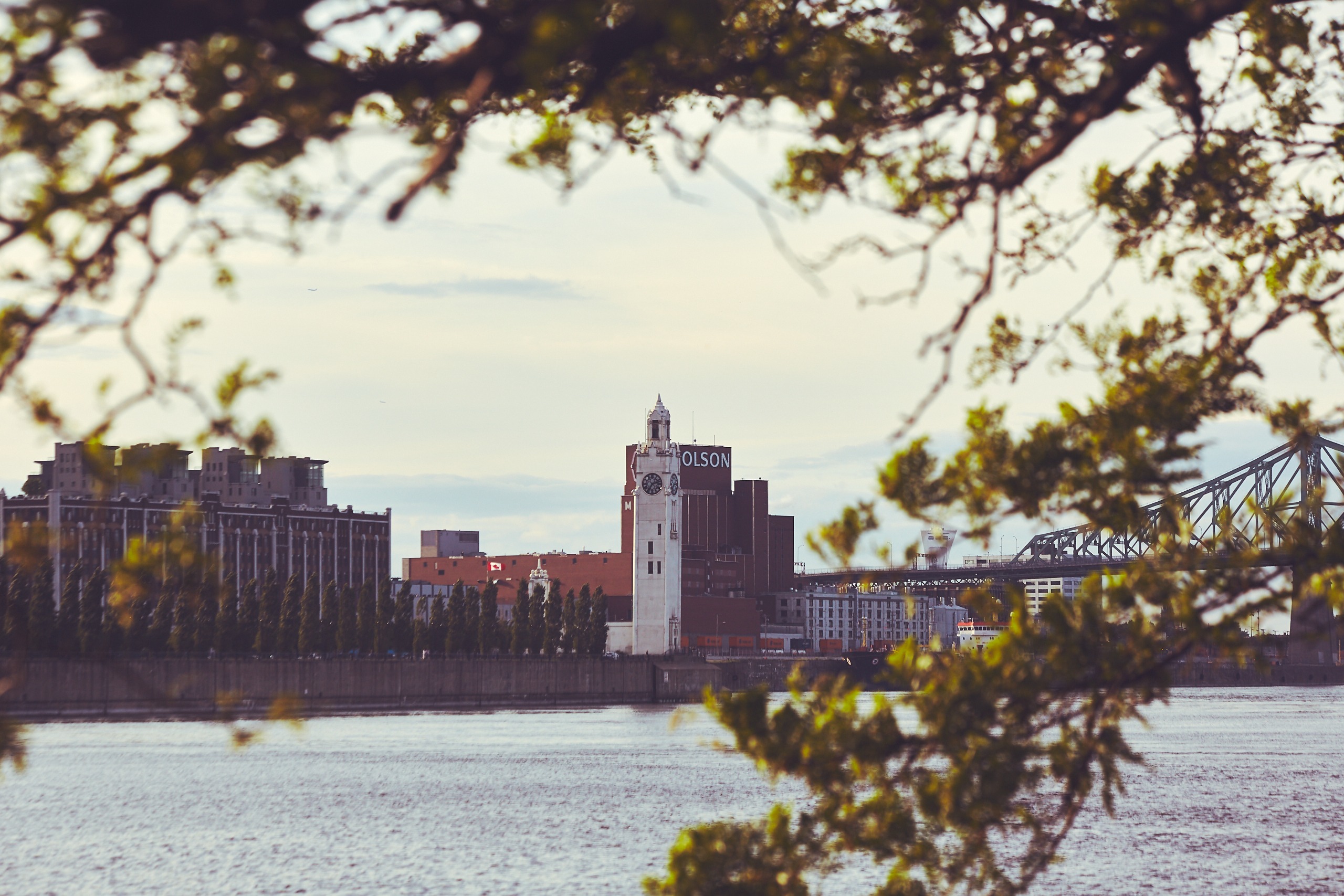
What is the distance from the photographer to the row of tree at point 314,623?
217 feet

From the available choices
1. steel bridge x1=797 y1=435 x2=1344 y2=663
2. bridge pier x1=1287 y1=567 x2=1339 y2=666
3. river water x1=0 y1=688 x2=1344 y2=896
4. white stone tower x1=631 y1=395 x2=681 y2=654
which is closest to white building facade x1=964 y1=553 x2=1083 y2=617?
steel bridge x1=797 y1=435 x2=1344 y2=663

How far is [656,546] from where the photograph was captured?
11031 cm

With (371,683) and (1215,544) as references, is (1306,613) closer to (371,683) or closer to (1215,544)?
(1215,544)

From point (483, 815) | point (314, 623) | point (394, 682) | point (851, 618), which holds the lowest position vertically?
point (483, 815)

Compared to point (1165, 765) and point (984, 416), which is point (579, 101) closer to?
point (984, 416)

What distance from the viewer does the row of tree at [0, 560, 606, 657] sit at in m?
66.1

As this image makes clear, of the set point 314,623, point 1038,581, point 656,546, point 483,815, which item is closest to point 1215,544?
point 483,815

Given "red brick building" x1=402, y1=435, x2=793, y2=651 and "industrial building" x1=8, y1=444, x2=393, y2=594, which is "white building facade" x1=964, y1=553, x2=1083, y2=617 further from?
"industrial building" x1=8, y1=444, x2=393, y2=594

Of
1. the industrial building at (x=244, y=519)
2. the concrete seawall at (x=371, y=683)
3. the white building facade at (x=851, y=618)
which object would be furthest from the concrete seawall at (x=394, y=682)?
the white building facade at (x=851, y=618)

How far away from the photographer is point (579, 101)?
5.51 meters

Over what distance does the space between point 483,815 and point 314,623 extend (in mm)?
44352

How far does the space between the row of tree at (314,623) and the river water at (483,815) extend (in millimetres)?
5227

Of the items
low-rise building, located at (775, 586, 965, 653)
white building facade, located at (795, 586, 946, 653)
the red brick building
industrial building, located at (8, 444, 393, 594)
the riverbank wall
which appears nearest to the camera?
industrial building, located at (8, 444, 393, 594)

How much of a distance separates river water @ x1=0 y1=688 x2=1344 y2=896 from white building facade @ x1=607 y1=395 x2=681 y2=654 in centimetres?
4209
